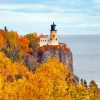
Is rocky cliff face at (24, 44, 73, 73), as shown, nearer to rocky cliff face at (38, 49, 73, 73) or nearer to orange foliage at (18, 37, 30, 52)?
rocky cliff face at (38, 49, 73, 73)

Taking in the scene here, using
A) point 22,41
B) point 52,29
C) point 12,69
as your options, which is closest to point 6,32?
point 22,41

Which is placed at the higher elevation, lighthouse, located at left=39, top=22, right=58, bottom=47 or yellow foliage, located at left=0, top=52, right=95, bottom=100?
lighthouse, located at left=39, top=22, right=58, bottom=47

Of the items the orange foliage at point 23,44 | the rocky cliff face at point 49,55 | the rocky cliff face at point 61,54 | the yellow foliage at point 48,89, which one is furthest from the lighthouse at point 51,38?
the yellow foliage at point 48,89

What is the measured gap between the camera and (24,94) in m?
33.8

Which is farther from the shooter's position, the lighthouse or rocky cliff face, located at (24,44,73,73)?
the lighthouse

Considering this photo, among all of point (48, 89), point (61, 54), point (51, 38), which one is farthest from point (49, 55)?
point (48, 89)

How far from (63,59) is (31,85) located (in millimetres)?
80112

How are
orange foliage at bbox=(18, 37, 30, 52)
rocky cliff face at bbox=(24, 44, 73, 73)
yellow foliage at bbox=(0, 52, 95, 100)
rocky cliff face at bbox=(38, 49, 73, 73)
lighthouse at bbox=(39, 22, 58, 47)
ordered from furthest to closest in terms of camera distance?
lighthouse at bbox=(39, 22, 58, 47), rocky cliff face at bbox=(38, 49, 73, 73), orange foliage at bbox=(18, 37, 30, 52), rocky cliff face at bbox=(24, 44, 73, 73), yellow foliage at bbox=(0, 52, 95, 100)

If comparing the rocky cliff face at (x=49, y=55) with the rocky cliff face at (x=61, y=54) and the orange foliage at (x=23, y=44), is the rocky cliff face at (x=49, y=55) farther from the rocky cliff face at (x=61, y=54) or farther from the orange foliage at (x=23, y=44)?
the orange foliage at (x=23, y=44)

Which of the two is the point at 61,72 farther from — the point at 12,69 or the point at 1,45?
the point at 1,45

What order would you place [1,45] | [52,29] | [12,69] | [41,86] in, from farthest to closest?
[52,29], [1,45], [12,69], [41,86]

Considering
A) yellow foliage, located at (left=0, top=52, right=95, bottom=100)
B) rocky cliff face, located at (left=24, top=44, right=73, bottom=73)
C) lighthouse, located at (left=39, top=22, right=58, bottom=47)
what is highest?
lighthouse, located at (left=39, top=22, right=58, bottom=47)

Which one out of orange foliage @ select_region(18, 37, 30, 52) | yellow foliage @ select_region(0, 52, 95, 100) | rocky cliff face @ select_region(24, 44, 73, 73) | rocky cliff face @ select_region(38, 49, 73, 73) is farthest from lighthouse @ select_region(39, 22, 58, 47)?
yellow foliage @ select_region(0, 52, 95, 100)

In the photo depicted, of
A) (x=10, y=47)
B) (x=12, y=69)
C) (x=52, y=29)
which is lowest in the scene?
(x=12, y=69)
